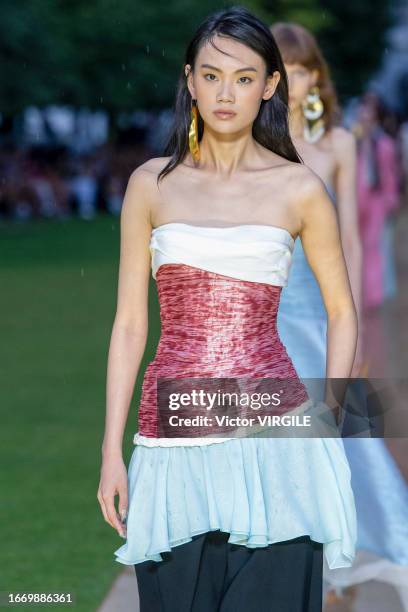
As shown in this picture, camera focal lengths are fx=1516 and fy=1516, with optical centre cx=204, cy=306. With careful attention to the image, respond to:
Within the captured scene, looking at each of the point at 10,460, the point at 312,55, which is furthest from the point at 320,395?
the point at 10,460

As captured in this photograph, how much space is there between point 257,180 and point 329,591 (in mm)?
2491

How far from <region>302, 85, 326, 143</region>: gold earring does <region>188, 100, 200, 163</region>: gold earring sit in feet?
7.75

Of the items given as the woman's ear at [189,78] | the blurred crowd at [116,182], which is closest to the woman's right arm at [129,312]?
the woman's ear at [189,78]

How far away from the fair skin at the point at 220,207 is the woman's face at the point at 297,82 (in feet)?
7.58

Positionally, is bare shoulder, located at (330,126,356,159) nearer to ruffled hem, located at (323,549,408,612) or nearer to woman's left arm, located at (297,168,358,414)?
ruffled hem, located at (323,549,408,612)

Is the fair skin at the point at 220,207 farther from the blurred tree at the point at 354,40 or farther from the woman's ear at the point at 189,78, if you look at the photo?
the blurred tree at the point at 354,40

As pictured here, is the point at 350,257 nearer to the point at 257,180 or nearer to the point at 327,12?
the point at 257,180

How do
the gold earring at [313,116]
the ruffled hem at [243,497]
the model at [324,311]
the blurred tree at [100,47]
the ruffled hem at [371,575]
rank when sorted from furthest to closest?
1. the blurred tree at [100,47]
2. the gold earring at [313,116]
3. the model at [324,311]
4. the ruffled hem at [371,575]
5. the ruffled hem at [243,497]

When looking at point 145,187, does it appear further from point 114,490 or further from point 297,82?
point 297,82

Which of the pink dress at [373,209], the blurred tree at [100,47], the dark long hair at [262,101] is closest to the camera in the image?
the dark long hair at [262,101]

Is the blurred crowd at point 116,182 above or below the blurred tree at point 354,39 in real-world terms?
below

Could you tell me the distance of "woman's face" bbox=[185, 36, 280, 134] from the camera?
366 centimetres

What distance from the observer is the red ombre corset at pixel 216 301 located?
142 inches

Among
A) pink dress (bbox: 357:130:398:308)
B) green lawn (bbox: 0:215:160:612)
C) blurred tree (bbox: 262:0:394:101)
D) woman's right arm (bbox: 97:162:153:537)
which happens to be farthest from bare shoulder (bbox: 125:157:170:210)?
blurred tree (bbox: 262:0:394:101)
